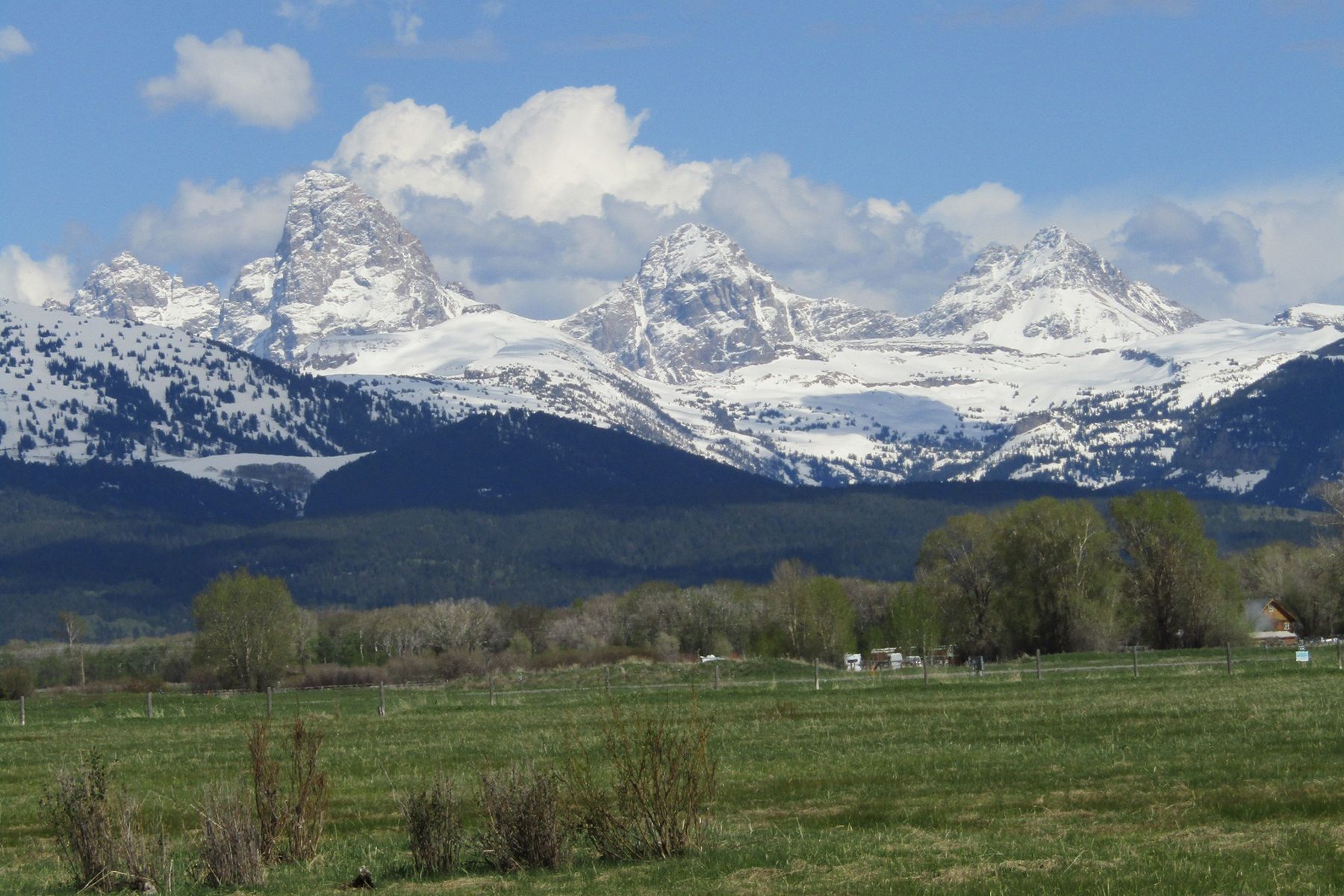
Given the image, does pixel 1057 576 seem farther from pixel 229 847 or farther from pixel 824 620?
pixel 229 847

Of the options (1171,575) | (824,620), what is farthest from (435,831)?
(824,620)

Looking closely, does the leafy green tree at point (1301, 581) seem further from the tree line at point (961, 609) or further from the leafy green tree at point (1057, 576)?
the leafy green tree at point (1057, 576)

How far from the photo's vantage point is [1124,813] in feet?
80.4

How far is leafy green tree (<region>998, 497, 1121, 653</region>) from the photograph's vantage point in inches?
4257

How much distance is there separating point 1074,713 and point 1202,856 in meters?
22.6

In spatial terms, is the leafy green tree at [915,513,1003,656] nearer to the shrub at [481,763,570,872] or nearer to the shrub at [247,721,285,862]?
the shrub at [247,721,285,862]

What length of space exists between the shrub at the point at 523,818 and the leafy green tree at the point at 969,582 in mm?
93156

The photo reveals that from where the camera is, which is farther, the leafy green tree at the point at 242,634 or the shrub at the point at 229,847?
the leafy green tree at the point at 242,634

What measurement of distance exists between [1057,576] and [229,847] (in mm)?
93072

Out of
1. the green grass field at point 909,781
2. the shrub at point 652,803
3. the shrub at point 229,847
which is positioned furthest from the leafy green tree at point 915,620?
the shrub at point 229,847

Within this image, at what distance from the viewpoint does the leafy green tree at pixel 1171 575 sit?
108 m

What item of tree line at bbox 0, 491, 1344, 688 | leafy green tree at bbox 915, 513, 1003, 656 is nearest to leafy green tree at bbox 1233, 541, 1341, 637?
tree line at bbox 0, 491, 1344, 688

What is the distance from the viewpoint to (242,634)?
138750mm

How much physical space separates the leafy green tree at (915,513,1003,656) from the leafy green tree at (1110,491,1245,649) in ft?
28.9
